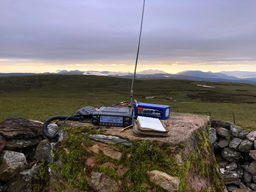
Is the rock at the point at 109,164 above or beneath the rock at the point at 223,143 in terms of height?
above

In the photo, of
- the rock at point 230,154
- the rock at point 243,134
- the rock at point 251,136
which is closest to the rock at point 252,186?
the rock at point 230,154

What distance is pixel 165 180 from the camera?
11.8 ft

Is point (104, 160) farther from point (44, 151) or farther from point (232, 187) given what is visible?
point (232, 187)

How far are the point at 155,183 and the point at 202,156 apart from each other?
1.92 m

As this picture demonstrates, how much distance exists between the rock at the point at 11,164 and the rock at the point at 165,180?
3.72 metres

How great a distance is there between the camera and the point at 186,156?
397 centimetres

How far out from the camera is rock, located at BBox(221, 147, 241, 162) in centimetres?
894

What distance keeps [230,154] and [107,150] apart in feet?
25.8

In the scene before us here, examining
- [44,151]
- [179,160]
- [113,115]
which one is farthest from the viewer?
[44,151]

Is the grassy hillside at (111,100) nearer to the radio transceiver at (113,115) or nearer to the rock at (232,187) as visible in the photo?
the rock at (232,187)

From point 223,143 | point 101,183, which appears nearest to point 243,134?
point 223,143

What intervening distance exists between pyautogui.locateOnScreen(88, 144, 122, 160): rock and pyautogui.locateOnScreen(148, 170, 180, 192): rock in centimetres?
89

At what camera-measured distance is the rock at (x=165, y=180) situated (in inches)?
139

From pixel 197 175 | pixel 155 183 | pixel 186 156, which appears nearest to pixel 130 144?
pixel 155 183
